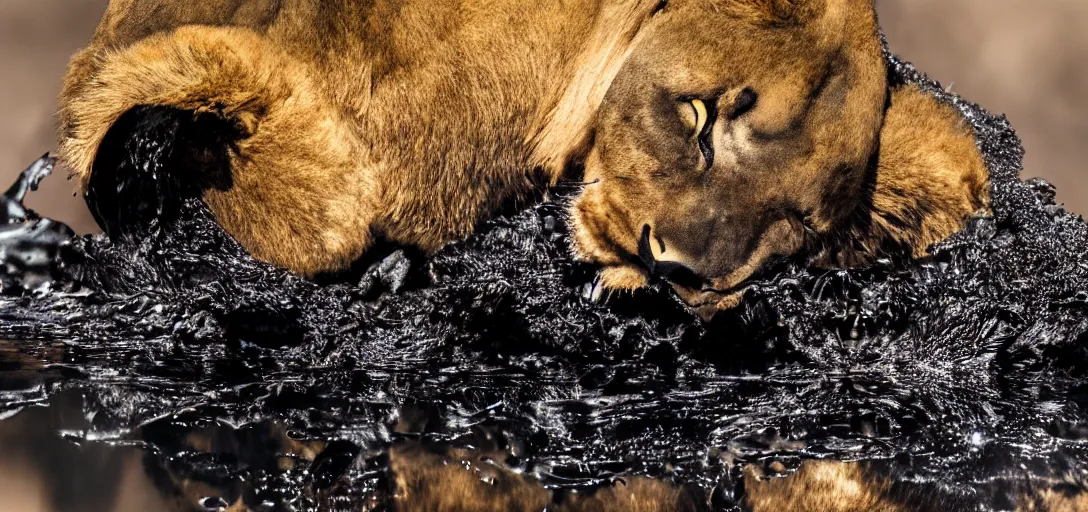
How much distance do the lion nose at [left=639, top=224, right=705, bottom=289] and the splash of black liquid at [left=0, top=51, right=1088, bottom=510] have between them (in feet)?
0.32

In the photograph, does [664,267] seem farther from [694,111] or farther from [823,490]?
[823,490]

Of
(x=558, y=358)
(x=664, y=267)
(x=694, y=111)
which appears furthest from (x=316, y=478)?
(x=694, y=111)

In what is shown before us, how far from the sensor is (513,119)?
1781 mm

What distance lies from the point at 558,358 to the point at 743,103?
1.66 ft

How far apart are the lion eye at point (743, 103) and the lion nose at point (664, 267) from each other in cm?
22

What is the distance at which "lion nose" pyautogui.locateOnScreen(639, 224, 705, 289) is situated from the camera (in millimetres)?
1717

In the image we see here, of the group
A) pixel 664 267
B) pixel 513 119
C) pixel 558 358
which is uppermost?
pixel 513 119

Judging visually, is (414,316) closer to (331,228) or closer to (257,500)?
(331,228)

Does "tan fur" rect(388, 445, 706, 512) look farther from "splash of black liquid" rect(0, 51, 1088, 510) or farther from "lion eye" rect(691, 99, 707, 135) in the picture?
"lion eye" rect(691, 99, 707, 135)

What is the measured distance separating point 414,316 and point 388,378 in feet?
0.75

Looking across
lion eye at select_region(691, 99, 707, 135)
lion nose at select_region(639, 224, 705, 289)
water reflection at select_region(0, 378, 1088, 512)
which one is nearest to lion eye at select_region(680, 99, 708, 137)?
lion eye at select_region(691, 99, 707, 135)

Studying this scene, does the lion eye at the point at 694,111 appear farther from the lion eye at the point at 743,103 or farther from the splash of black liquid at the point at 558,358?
the splash of black liquid at the point at 558,358

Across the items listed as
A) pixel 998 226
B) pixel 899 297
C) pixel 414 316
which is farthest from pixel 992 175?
pixel 414 316

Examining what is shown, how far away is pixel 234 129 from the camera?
1.60 m
